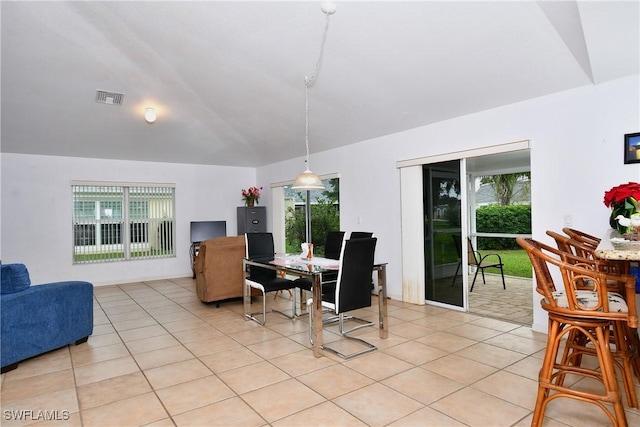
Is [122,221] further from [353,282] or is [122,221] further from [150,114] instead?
[353,282]

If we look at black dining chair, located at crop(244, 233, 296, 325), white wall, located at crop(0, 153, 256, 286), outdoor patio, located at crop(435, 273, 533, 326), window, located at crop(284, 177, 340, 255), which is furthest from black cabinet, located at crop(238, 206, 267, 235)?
outdoor patio, located at crop(435, 273, 533, 326)

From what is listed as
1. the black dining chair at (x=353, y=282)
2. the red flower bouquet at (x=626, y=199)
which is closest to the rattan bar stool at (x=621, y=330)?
the red flower bouquet at (x=626, y=199)

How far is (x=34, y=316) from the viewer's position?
3.21m

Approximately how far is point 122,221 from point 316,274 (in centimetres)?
543

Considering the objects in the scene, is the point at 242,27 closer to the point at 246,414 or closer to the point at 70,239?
the point at 246,414

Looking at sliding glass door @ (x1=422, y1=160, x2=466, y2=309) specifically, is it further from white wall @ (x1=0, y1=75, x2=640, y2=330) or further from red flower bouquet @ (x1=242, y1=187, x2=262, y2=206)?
red flower bouquet @ (x1=242, y1=187, x2=262, y2=206)

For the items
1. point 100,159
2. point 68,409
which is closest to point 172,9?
point 68,409

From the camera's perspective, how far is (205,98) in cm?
521

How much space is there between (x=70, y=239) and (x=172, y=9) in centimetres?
502

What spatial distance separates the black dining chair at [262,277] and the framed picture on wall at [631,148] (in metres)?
3.44

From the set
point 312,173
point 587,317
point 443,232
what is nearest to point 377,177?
point 443,232

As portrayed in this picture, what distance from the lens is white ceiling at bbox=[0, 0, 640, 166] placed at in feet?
9.87

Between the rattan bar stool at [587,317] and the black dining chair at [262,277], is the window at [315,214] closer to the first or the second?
the black dining chair at [262,277]

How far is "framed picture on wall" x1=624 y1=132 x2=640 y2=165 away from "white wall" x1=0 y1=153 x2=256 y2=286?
6.98 meters
